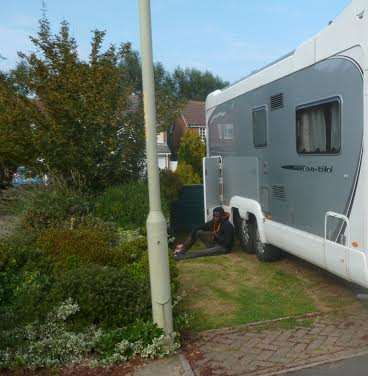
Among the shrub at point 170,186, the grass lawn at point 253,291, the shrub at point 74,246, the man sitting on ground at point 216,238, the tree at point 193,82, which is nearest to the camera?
the grass lawn at point 253,291

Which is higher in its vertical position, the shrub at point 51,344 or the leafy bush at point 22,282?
the leafy bush at point 22,282

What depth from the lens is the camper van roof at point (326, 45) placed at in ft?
16.2

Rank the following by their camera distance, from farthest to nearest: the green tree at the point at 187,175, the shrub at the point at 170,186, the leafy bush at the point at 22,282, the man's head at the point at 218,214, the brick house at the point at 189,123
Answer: the brick house at the point at 189,123
the green tree at the point at 187,175
the shrub at the point at 170,186
the man's head at the point at 218,214
the leafy bush at the point at 22,282

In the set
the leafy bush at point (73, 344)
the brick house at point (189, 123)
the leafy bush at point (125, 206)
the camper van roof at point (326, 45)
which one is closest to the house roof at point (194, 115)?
the brick house at point (189, 123)

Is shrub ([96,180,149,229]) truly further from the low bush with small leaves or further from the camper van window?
the camper van window

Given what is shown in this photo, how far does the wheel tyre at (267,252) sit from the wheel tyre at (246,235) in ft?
1.22

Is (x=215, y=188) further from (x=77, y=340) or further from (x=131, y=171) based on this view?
(x=77, y=340)

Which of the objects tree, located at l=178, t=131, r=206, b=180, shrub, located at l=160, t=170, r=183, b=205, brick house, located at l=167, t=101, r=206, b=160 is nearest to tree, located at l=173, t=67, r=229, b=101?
brick house, located at l=167, t=101, r=206, b=160

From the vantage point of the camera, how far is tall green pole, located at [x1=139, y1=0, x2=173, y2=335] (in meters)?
4.44

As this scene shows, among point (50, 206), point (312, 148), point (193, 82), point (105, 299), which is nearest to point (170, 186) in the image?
point (50, 206)

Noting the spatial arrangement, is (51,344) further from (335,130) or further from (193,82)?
(193,82)

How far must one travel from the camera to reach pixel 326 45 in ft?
18.5

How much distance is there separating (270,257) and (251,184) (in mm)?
1230

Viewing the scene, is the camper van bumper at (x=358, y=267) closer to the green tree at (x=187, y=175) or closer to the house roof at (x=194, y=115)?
the green tree at (x=187, y=175)
